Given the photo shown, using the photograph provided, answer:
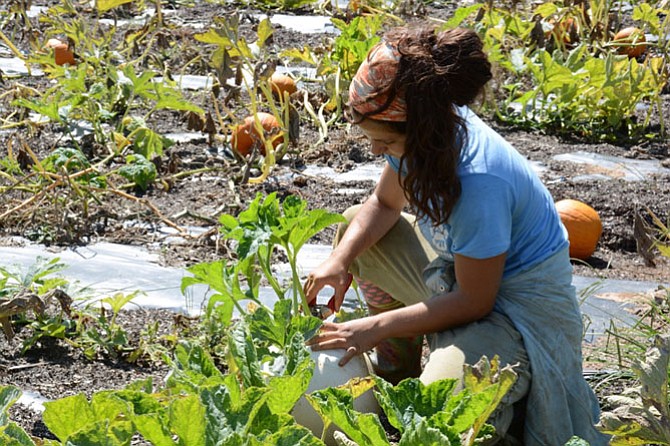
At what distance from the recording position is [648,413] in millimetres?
1666

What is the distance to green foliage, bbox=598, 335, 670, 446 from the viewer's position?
5.39 ft

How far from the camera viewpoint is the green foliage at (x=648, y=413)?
64.7 inches

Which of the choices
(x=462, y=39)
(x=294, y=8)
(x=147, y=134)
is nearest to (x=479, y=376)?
(x=462, y=39)

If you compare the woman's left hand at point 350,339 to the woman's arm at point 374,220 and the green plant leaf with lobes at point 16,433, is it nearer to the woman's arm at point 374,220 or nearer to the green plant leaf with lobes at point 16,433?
the woman's arm at point 374,220

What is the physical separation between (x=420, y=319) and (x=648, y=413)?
814 millimetres

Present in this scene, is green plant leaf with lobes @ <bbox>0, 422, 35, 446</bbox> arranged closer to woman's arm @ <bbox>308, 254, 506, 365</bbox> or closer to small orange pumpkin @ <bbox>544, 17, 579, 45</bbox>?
woman's arm @ <bbox>308, 254, 506, 365</bbox>

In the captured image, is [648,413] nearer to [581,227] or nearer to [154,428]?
[154,428]

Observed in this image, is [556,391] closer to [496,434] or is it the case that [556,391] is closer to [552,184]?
[496,434]

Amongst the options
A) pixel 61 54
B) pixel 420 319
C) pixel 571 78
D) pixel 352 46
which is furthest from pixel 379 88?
pixel 61 54

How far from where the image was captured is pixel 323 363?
241 centimetres

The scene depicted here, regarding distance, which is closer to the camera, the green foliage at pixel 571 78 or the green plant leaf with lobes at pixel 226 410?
the green plant leaf with lobes at pixel 226 410

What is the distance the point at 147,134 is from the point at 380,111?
234cm

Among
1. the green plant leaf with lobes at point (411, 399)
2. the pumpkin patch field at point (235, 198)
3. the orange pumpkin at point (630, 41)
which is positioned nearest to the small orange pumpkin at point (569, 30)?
the pumpkin patch field at point (235, 198)

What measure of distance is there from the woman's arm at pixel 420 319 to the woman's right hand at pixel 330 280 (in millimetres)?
266
